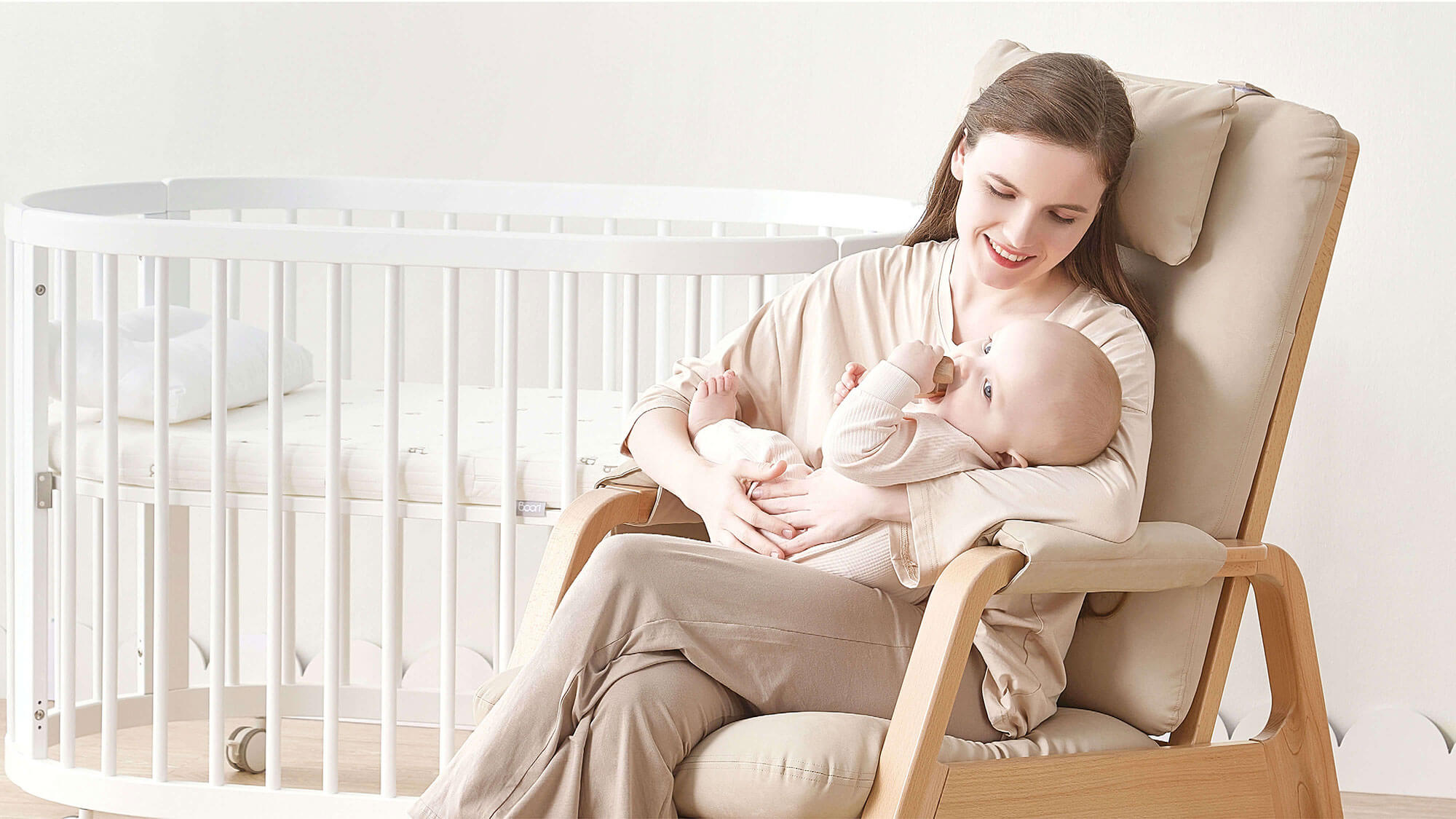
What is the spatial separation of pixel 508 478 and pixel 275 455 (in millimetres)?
297

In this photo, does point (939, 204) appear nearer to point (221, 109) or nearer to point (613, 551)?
point (613, 551)

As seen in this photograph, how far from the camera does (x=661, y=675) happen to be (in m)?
1.19

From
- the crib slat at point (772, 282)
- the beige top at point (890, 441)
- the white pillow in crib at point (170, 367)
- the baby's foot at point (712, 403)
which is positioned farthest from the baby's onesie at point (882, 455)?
the white pillow in crib at point (170, 367)

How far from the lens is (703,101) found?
8.23 ft

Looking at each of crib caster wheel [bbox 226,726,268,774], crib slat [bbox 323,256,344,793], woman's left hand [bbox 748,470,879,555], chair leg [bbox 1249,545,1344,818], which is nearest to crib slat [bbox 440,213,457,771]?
crib slat [bbox 323,256,344,793]

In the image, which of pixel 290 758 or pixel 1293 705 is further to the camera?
pixel 290 758

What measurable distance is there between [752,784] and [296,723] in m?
1.61

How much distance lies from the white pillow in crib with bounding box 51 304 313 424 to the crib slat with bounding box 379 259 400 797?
0.31 meters

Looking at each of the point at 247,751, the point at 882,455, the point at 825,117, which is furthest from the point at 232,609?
the point at 882,455

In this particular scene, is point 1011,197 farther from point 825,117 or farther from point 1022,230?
point 825,117

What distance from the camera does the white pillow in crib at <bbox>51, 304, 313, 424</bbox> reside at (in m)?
1.92

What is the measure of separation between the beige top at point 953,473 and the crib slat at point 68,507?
75 centimetres

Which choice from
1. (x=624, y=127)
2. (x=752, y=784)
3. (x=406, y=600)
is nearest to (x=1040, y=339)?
(x=752, y=784)

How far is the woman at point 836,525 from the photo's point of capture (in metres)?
1.16
